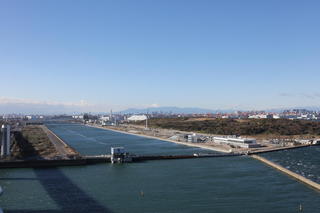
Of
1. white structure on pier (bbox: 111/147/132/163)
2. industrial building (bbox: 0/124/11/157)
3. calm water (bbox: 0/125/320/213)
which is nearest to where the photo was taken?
calm water (bbox: 0/125/320/213)

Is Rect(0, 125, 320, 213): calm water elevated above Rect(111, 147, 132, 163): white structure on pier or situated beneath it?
situated beneath

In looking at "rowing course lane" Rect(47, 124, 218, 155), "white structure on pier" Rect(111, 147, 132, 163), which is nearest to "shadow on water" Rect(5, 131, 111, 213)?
"white structure on pier" Rect(111, 147, 132, 163)

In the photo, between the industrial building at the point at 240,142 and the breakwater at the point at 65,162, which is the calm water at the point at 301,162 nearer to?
the industrial building at the point at 240,142

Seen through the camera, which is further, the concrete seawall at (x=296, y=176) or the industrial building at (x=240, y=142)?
the industrial building at (x=240, y=142)

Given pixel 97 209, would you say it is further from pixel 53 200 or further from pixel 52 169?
pixel 52 169

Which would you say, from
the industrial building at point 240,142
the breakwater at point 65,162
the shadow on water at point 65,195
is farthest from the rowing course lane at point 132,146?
the shadow on water at point 65,195

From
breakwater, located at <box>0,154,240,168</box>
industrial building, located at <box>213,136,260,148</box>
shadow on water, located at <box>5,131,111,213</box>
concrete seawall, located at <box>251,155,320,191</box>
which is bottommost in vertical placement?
shadow on water, located at <box>5,131,111,213</box>

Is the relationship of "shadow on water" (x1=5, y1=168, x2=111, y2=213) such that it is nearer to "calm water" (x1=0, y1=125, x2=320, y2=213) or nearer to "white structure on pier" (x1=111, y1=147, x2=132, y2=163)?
"calm water" (x1=0, y1=125, x2=320, y2=213)
